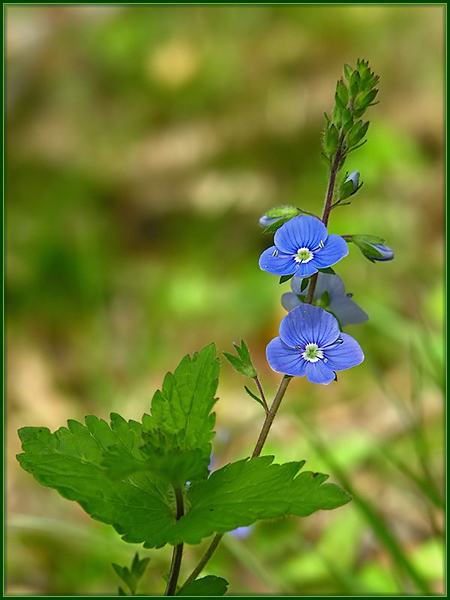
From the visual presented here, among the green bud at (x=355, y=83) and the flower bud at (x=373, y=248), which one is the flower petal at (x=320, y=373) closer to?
the flower bud at (x=373, y=248)

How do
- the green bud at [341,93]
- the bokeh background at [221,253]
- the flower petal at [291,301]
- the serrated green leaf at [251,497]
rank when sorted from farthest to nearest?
the bokeh background at [221,253], the flower petal at [291,301], the green bud at [341,93], the serrated green leaf at [251,497]

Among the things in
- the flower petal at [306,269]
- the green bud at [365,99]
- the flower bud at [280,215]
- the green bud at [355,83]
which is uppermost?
the green bud at [355,83]

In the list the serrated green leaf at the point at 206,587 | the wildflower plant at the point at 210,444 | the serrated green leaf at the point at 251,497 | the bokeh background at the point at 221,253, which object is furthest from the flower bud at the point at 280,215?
the bokeh background at the point at 221,253

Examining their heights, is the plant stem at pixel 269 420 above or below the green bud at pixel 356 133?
below

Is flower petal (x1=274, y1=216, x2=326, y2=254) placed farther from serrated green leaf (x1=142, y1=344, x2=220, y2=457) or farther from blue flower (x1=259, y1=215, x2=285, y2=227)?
serrated green leaf (x1=142, y1=344, x2=220, y2=457)

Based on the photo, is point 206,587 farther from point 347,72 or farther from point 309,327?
point 347,72

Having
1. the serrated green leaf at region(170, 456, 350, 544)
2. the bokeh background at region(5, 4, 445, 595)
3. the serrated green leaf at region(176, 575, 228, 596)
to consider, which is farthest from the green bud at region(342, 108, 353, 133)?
the bokeh background at region(5, 4, 445, 595)

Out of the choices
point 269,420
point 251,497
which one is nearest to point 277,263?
point 269,420
